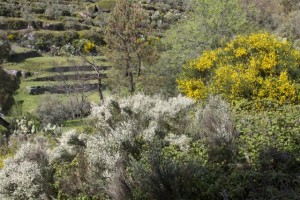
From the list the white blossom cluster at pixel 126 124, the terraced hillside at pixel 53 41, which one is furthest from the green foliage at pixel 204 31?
the terraced hillside at pixel 53 41

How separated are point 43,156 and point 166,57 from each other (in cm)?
1203

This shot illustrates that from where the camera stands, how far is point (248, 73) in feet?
34.6

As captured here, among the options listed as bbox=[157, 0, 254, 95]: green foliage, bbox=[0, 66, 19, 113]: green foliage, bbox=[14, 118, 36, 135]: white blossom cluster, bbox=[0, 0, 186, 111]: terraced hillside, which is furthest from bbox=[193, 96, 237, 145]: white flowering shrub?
bbox=[0, 0, 186, 111]: terraced hillside

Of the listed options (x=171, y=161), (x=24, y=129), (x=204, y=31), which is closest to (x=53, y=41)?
(x=204, y=31)

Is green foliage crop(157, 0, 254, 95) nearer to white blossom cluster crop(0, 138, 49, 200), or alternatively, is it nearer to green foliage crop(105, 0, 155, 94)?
green foliage crop(105, 0, 155, 94)

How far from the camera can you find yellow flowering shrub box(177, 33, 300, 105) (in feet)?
33.6

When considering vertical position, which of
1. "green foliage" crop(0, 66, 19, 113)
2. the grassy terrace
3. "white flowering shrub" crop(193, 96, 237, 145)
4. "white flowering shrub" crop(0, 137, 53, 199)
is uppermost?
"white flowering shrub" crop(193, 96, 237, 145)

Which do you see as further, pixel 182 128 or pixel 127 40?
pixel 127 40

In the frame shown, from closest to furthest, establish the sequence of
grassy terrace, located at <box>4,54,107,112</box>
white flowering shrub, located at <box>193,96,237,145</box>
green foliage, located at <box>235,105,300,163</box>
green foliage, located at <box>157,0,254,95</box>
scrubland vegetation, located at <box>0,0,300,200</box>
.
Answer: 1. scrubland vegetation, located at <box>0,0,300,200</box>
2. green foliage, located at <box>235,105,300,163</box>
3. white flowering shrub, located at <box>193,96,237,145</box>
4. green foliage, located at <box>157,0,254,95</box>
5. grassy terrace, located at <box>4,54,107,112</box>

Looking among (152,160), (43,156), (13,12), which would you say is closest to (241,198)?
(152,160)

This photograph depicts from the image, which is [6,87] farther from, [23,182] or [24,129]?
[23,182]

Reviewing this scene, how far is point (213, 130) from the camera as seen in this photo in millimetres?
7090

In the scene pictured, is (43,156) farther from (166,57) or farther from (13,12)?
(13,12)

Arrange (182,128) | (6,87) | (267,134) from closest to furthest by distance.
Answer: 1. (267,134)
2. (182,128)
3. (6,87)
